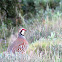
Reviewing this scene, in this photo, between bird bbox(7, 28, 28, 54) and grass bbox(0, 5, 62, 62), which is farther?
bird bbox(7, 28, 28, 54)

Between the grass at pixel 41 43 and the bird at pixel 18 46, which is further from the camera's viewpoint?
the bird at pixel 18 46

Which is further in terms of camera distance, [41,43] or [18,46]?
[41,43]

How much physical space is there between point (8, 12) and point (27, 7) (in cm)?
256

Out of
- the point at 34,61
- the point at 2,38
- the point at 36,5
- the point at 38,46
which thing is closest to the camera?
the point at 34,61

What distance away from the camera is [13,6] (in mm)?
9094

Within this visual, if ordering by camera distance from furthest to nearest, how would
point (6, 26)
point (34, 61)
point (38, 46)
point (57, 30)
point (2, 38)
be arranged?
point (6, 26) → point (2, 38) → point (57, 30) → point (38, 46) → point (34, 61)

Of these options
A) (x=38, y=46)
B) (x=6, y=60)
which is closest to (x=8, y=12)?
(x=38, y=46)

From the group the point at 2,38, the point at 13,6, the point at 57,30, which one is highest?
the point at 13,6

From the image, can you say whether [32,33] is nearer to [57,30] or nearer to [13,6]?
[57,30]

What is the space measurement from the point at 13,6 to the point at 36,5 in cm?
231

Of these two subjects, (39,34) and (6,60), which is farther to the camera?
(39,34)

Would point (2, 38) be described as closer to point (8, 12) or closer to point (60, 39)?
point (8, 12)

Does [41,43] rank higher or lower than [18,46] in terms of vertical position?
lower

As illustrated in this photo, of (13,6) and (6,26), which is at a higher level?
(13,6)
